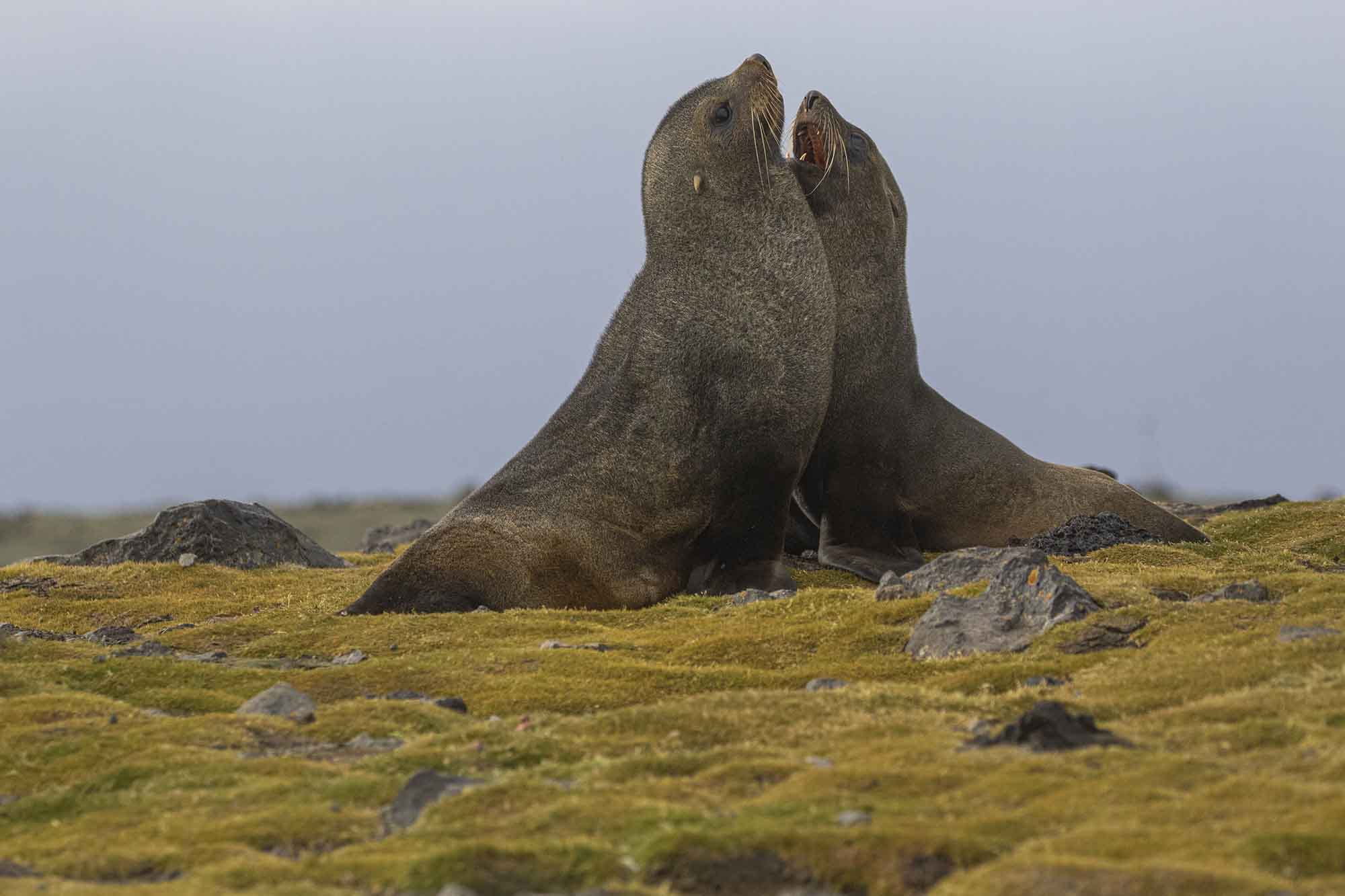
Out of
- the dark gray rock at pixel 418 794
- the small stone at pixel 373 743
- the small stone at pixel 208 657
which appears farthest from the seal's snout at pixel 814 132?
the dark gray rock at pixel 418 794

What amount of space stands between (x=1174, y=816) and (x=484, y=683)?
6.95 m

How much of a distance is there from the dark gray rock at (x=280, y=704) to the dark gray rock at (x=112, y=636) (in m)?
4.93

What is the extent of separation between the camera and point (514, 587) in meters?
17.8

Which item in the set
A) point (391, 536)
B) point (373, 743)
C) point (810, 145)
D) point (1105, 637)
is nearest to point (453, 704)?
point (373, 743)

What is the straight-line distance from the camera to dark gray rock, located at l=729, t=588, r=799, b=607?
17.4m

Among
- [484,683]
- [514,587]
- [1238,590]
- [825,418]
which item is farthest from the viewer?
[825,418]

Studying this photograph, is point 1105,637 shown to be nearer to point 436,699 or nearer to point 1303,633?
point 1303,633

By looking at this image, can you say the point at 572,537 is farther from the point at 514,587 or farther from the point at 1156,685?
the point at 1156,685

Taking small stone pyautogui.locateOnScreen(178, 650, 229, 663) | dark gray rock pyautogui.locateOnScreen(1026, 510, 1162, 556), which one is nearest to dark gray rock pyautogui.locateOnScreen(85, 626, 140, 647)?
small stone pyautogui.locateOnScreen(178, 650, 229, 663)

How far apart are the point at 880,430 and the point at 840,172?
3.28 meters

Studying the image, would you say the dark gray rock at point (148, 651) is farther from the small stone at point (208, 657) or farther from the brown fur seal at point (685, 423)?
the brown fur seal at point (685, 423)

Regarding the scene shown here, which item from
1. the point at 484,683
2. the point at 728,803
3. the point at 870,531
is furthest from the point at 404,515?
the point at 728,803

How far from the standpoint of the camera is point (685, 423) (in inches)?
726

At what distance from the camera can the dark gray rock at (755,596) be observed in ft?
57.0
